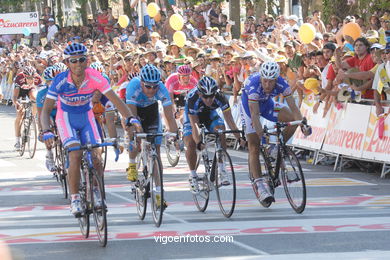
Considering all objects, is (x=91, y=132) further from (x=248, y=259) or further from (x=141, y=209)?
(x=248, y=259)

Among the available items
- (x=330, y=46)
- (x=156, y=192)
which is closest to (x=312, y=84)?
(x=330, y=46)

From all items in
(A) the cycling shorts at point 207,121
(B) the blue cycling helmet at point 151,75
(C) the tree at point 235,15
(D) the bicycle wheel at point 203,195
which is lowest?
(D) the bicycle wheel at point 203,195

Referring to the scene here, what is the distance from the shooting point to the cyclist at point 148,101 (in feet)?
37.8

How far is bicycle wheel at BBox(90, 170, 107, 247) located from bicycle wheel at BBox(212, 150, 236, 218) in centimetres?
201

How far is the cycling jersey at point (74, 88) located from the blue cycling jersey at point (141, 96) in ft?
5.59

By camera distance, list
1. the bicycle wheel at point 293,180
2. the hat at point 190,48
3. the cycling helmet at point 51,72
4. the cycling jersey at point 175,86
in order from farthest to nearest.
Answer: the hat at point 190,48
the cycling jersey at point 175,86
the cycling helmet at point 51,72
the bicycle wheel at point 293,180

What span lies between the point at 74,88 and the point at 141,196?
66.4 inches

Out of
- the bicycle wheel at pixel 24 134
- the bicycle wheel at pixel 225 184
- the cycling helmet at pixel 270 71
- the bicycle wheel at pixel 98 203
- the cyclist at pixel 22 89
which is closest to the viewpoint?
the bicycle wheel at pixel 98 203

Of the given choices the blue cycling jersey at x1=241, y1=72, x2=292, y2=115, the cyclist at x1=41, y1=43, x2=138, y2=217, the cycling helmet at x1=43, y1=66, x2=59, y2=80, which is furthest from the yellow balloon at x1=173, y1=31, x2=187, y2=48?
the cyclist at x1=41, y1=43, x2=138, y2=217

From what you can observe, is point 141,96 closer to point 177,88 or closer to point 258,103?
point 258,103

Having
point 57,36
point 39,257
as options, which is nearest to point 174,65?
point 39,257

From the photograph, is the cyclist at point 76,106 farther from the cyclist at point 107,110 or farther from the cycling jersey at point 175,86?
the cycling jersey at point 175,86

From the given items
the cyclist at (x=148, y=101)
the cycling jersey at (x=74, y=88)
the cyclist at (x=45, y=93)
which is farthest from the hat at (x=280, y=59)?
the cycling jersey at (x=74, y=88)

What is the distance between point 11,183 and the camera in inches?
616
